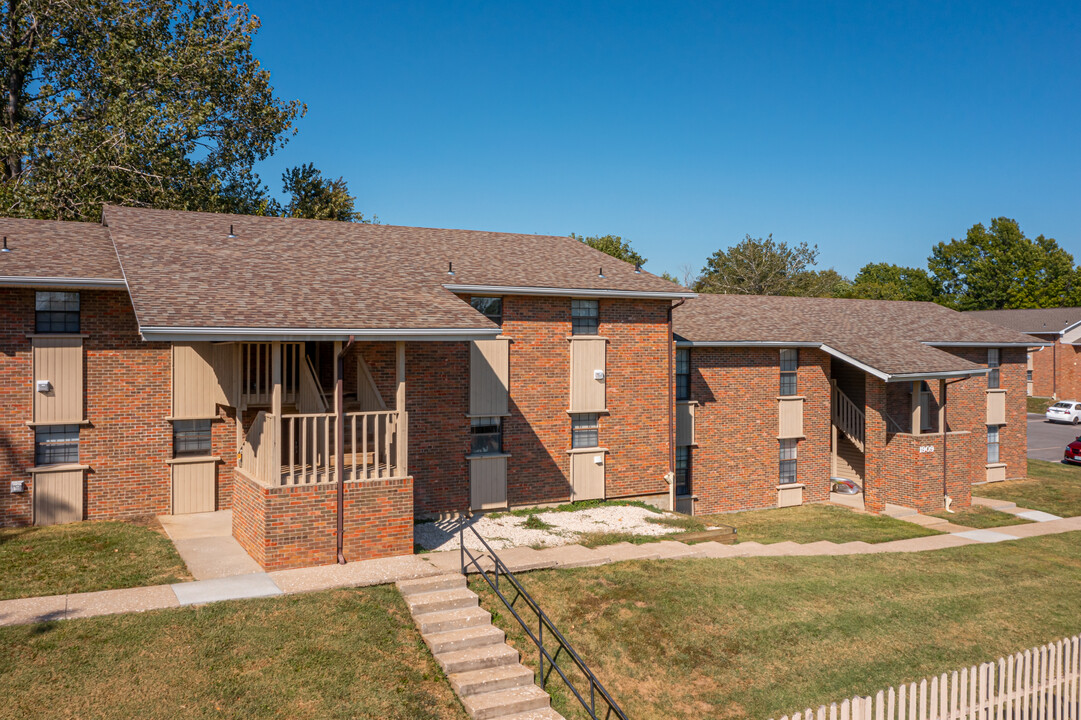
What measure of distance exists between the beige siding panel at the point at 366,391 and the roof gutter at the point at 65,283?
14.5 feet

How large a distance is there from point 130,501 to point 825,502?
1913 centimetres

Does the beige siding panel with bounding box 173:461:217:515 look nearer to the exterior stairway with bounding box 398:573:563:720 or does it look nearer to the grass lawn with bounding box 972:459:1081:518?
the exterior stairway with bounding box 398:573:563:720

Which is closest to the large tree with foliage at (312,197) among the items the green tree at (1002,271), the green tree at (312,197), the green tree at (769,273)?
the green tree at (312,197)

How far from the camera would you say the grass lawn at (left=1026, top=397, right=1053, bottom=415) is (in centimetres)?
5091

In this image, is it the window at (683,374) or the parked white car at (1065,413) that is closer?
the window at (683,374)

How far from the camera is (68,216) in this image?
2477 centimetres

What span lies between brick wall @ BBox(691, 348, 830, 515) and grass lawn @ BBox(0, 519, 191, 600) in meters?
14.0

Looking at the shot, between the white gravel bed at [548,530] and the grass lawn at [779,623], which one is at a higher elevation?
the white gravel bed at [548,530]

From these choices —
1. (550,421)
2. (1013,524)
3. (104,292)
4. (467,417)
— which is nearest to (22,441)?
(104,292)

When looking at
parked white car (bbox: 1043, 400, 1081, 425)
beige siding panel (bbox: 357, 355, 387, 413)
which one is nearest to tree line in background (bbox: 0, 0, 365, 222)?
beige siding panel (bbox: 357, 355, 387, 413)

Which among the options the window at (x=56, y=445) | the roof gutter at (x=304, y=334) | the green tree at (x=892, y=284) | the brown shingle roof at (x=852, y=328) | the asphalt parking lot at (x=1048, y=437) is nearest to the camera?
the roof gutter at (x=304, y=334)

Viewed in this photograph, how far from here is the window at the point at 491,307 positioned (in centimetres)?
1681

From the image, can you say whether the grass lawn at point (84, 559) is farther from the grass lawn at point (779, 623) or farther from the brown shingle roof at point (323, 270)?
the grass lawn at point (779, 623)

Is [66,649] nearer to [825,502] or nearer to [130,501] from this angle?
[130,501]
